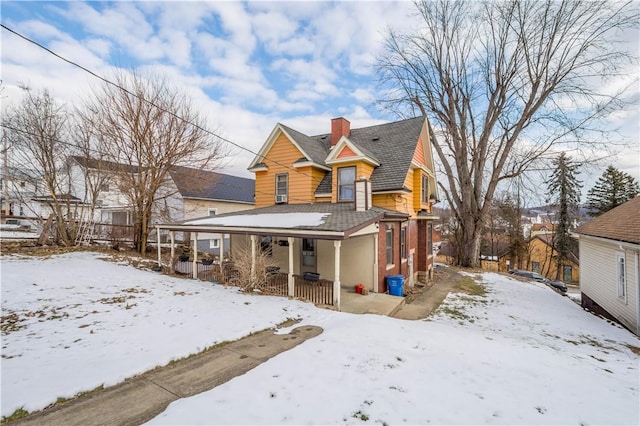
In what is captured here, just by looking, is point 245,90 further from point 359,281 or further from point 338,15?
point 359,281

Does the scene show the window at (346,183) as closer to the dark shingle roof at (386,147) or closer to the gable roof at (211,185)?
the dark shingle roof at (386,147)

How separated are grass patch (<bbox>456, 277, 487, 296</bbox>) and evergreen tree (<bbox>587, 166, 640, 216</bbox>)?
94.6ft

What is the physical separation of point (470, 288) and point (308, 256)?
8.89 meters

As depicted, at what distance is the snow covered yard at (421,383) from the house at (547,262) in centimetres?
3901

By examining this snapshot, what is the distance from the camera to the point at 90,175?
16766 mm

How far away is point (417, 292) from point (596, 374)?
27.6 feet

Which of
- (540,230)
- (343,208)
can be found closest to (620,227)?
(343,208)

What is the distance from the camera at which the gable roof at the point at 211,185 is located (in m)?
19.6

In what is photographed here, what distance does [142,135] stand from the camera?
16.5 metres

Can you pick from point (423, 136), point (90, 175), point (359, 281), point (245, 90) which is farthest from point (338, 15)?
point (90, 175)

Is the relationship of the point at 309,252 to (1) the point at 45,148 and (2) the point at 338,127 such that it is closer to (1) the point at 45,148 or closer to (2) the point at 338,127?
(2) the point at 338,127

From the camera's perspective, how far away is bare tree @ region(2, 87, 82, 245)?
1480 centimetres

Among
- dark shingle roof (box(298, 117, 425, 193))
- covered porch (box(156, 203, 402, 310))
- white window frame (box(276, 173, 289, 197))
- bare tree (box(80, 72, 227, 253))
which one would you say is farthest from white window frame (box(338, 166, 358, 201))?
bare tree (box(80, 72, 227, 253))

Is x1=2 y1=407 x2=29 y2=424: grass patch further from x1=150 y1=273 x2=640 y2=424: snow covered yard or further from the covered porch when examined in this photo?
the covered porch
